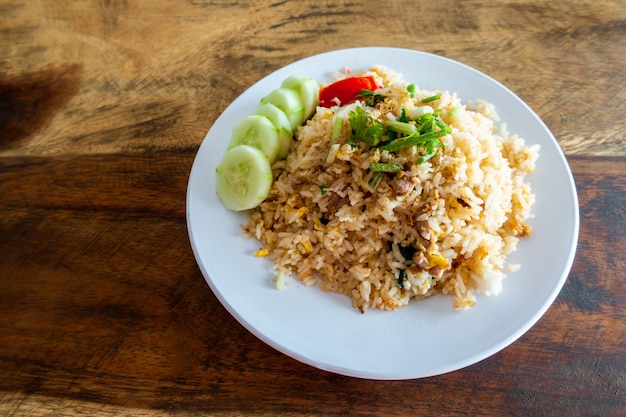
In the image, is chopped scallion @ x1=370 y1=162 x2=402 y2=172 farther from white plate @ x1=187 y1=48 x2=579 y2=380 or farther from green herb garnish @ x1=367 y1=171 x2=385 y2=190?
white plate @ x1=187 y1=48 x2=579 y2=380

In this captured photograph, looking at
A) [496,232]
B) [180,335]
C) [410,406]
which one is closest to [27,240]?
[180,335]

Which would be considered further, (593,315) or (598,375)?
(593,315)

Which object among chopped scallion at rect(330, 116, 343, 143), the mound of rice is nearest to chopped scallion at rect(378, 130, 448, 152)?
the mound of rice

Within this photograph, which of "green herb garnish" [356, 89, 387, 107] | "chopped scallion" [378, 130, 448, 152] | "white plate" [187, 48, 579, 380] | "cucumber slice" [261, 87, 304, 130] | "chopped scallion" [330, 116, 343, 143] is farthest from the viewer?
"cucumber slice" [261, 87, 304, 130]

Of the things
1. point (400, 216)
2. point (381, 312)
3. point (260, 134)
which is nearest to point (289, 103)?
point (260, 134)

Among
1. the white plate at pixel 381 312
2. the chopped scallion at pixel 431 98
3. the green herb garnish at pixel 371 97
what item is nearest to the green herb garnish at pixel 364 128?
the green herb garnish at pixel 371 97

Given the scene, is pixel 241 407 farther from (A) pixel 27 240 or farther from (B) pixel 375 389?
(A) pixel 27 240

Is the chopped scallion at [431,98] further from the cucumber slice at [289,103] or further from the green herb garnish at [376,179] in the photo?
the cucumber slice at [289,103]
